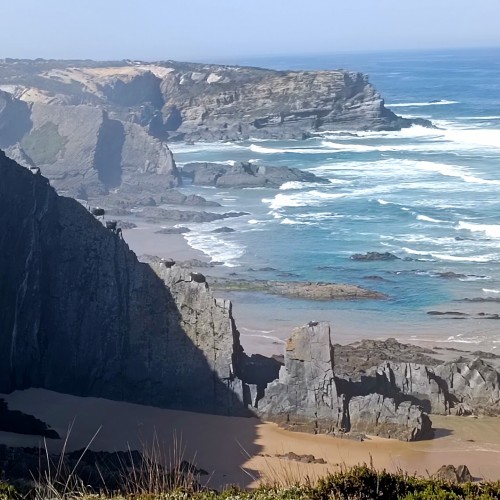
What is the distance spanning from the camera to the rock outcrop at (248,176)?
5394 cm

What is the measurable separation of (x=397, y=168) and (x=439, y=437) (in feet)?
126

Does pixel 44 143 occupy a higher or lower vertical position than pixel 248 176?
higher

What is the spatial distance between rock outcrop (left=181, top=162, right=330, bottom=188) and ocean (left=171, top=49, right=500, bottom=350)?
2.97 feet

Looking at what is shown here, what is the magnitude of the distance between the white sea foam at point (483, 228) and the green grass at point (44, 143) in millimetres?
26722

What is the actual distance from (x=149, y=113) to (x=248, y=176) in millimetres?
22606

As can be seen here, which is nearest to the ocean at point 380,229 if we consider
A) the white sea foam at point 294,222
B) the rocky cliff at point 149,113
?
the white sea foam at point 294,222

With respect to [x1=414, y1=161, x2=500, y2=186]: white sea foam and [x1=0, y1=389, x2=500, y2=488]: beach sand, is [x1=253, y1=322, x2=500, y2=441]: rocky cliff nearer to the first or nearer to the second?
[x1=0, y1=389, x2=500, y2=488]: beach sand

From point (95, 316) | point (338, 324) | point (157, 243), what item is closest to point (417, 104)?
point (157, 243)

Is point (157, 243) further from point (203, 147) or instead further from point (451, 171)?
point (203, 147)

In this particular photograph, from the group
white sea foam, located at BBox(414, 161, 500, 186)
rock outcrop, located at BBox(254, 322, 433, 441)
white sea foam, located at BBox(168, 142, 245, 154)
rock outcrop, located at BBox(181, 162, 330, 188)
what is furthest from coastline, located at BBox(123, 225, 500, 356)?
white sea foam, located at BBox(168, 142, 245, 154)

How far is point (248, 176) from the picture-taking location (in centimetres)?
5450

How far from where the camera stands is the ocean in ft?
98.6

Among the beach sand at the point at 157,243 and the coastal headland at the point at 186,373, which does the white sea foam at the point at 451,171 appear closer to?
the beach sand at the point at 157,243

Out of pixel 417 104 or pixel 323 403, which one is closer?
pixel 323 403
